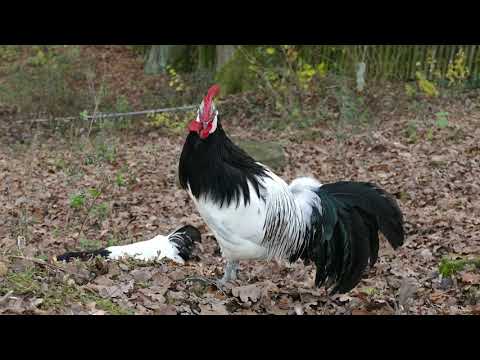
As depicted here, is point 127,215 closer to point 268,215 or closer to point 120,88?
point 268,215

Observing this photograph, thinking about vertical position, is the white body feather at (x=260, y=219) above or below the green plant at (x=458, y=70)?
below

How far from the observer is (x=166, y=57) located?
799 inches

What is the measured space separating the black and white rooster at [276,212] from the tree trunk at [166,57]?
1564 centimetres

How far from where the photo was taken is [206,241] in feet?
25.9

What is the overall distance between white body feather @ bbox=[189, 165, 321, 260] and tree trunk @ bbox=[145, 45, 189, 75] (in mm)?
15615

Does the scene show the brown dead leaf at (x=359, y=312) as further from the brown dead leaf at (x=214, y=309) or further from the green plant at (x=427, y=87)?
the green plant at (x=427, y=87)

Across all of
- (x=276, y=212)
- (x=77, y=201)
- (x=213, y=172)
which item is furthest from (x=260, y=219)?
(x=77, y=201)

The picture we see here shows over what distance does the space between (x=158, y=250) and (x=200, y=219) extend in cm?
179

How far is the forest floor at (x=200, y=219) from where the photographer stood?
15.5ft

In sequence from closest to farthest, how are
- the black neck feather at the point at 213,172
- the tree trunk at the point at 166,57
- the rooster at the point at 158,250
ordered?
the black neck feather at the point at 213,172, the rooster at the point at 158,250, the tree trunk at the point at 166,57

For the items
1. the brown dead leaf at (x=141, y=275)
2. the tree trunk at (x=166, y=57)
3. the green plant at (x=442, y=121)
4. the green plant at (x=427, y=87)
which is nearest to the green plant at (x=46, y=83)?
the tree trunk at (x=166, y=57)

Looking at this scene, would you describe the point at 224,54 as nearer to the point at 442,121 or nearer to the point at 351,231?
the point at 442,121

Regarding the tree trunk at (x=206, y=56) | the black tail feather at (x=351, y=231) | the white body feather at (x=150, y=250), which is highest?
the tree trunk at (x=206, y=56)

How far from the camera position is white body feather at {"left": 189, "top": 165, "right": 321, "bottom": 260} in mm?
5023
